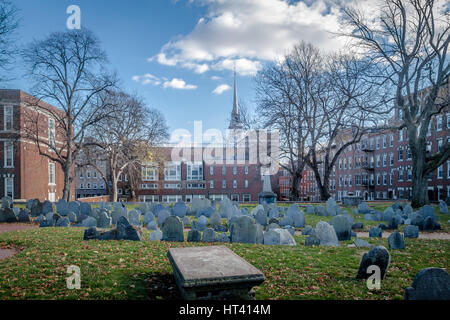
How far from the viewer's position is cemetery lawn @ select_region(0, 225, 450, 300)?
5.14 m

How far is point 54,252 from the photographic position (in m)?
7.83

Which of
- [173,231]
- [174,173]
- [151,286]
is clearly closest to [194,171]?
[174,173]

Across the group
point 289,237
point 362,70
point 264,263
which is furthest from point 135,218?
point 362,70

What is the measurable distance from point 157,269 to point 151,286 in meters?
0.96

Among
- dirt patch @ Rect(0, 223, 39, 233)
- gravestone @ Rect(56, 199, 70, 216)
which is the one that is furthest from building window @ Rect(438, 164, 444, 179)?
dirt patch @ Rect(0, 223, 39, 233)

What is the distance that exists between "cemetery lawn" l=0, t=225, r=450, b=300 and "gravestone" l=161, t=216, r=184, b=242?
63 centimetres

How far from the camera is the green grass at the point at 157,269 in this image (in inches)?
202

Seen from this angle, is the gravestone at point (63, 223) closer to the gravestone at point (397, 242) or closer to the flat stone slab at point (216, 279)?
the flat stone slab at point (216, 279)

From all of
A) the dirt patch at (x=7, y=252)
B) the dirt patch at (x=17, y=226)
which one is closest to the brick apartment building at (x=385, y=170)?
the dirt patch at (x=17, y=226)

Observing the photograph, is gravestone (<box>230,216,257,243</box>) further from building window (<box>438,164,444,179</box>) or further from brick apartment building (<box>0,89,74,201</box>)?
building window (<box>438,164,444,179</box>)

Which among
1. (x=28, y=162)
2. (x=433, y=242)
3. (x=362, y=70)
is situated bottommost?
(x=433, y=242)
